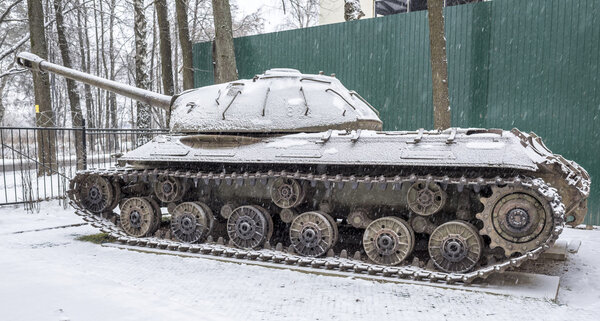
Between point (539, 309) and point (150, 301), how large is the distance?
4.01 meters

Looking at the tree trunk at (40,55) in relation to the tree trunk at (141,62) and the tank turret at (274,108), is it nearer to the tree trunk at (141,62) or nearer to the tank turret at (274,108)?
the tree trunk at (141,62)

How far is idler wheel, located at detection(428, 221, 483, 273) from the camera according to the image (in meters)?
5.80

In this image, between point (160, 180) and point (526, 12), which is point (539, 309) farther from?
point (526, 12)

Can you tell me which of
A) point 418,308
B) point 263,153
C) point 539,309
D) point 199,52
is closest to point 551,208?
point 539,309

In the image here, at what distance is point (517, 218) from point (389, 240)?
155cm

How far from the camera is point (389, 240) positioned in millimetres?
6168

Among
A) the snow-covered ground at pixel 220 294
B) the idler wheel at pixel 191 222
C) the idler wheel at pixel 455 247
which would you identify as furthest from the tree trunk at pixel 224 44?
the idler wheel at pixel 455 247

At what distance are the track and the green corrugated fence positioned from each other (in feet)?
15.7

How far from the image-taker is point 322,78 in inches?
306

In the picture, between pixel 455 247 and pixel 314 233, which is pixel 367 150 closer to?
pixel 314 233

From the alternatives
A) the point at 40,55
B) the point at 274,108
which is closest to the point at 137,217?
A: the point at 274,108

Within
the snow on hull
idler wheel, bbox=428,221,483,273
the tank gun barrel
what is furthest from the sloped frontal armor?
idler wheel, bbox=428,221,483,273

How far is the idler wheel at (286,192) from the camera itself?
6656 mm

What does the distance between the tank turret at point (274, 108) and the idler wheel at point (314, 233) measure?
4.27ft
